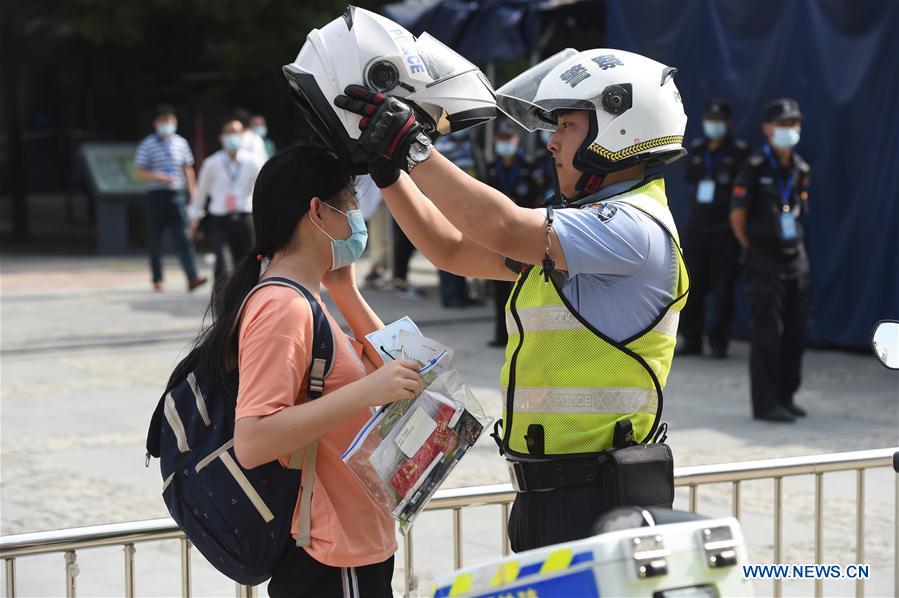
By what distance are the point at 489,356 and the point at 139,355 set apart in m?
3.17

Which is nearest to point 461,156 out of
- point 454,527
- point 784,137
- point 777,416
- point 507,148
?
point 507,148

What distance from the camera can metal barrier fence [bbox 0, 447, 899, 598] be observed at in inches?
139

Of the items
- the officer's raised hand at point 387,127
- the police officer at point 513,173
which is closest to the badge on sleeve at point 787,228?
the police officer at point 513,173

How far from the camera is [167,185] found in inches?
631

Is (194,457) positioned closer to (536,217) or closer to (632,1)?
(536,217)

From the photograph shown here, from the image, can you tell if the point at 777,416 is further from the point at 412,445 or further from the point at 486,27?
the point at 486,27

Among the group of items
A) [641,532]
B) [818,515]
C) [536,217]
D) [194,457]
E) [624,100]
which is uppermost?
[624,100]

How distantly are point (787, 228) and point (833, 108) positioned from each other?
291 cm

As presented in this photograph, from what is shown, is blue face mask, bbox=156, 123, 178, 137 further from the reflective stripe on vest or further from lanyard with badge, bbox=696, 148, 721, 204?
the reflective stripe on vest

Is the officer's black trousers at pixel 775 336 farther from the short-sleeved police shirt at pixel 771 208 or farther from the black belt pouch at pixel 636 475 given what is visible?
the black belt pouch at pixel 636 475

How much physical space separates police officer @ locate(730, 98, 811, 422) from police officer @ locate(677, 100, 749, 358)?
73.5 inches

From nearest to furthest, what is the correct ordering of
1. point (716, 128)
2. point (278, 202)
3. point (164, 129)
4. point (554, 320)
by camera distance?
point (554, 320)
point (278, 202)
point (716, 128)
point (164, 129)

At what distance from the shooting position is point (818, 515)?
4.24 m

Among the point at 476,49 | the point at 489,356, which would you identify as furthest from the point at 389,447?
the point at 476,49
